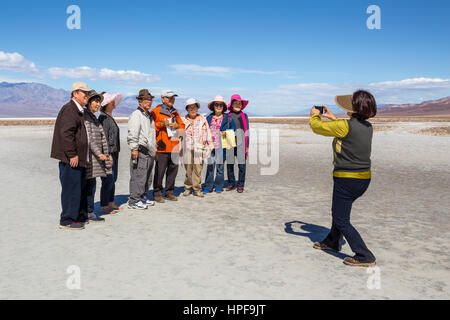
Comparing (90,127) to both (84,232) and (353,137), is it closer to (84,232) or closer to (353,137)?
(84,232)

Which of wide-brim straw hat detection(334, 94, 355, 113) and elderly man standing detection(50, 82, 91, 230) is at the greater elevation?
wide-brim straw hat detection(334, 94, 355, 113)

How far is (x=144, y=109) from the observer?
651 centimetres

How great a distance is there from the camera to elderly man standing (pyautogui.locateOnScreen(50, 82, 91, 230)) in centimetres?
509

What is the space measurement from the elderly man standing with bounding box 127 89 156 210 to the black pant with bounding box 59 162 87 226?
1182 millimetres

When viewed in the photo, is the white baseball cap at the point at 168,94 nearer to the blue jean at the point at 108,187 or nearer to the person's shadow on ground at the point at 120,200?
the blue jean at the point at 108,187

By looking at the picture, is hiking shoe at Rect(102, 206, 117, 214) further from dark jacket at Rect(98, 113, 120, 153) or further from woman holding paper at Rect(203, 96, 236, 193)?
woman holding paper at Rect(203, 96, 236, 193)

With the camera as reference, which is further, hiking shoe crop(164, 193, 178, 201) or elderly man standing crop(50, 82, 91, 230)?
hiking shoe crop(164, 193, 178, 201)

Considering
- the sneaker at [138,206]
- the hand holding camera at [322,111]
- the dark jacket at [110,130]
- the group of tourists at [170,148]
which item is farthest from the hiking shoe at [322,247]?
the dark jacket at [110,130]

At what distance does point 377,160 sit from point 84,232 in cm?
1228

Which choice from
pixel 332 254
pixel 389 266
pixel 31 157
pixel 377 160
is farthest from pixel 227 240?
pixel 31 157

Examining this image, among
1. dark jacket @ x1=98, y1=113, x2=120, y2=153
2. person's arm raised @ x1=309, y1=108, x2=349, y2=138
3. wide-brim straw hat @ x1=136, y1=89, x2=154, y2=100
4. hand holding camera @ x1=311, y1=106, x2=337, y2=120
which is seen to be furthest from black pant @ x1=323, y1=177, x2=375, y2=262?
dark jacket @ x1=98, y1=113, x2=120, y2=153
